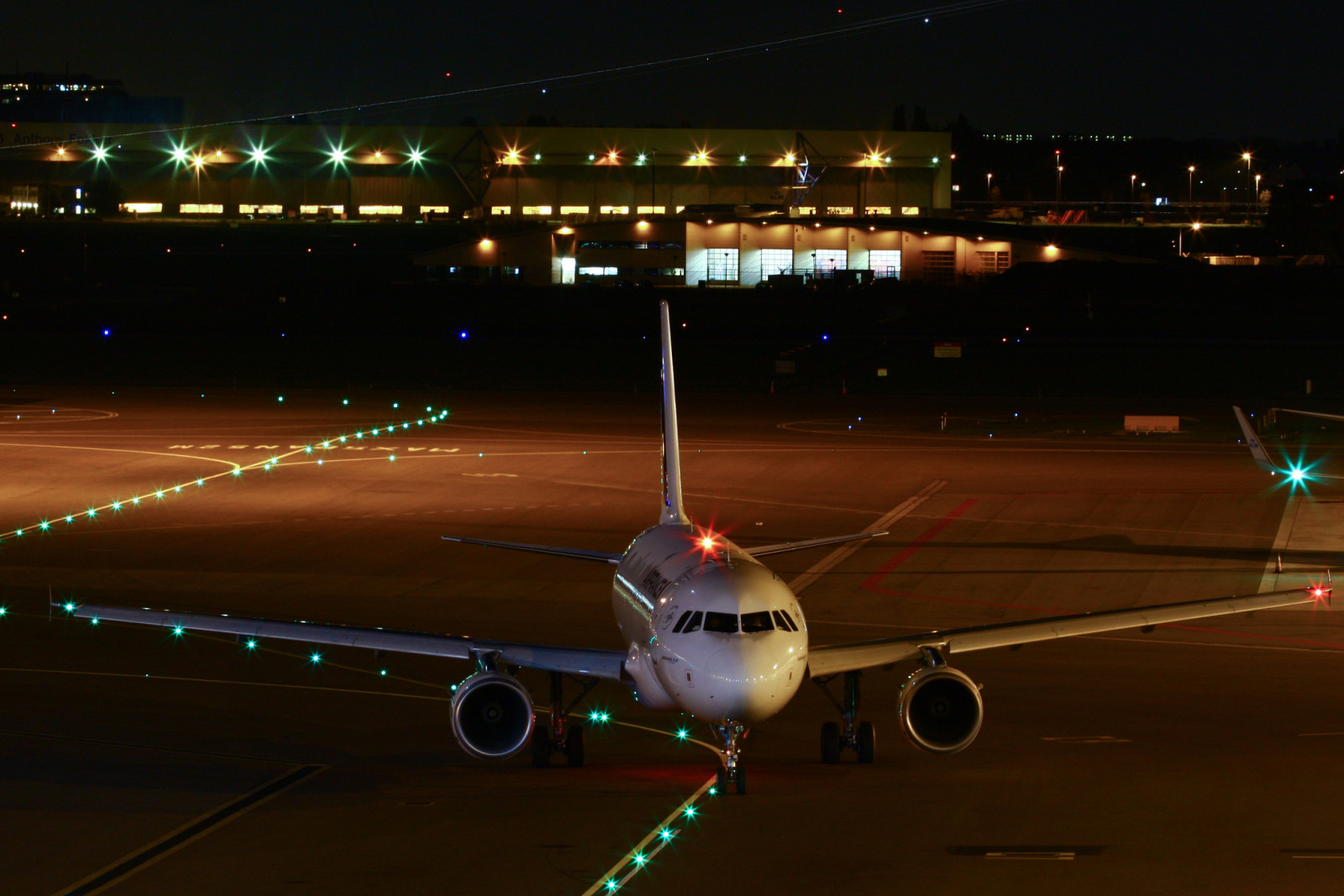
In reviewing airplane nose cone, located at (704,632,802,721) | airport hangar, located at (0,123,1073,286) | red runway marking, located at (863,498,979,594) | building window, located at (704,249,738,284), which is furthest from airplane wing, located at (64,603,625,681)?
airport hangar, located at (0,123,1073,286)

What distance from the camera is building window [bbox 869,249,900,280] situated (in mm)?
132250

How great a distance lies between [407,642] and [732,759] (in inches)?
181

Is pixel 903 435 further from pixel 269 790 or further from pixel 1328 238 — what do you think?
pixel 1328 238

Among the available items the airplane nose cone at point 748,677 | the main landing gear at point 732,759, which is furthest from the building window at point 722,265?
the airplane nose cone at point 748,677

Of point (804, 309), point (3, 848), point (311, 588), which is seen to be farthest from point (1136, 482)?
point (804, 309)

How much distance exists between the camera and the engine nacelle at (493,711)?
58.4 ft

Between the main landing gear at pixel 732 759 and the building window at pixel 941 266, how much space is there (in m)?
117

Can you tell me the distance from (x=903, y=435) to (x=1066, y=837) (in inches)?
1998

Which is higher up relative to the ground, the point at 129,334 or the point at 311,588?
the point at 129,334

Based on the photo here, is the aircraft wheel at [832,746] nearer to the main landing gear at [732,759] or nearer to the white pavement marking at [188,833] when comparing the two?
the main landing gear at [732,759]

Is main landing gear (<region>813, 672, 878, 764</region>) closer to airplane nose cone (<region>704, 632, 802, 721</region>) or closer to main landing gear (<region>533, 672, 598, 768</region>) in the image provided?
airplane nose cone (<region>704, 632, 802, 721</region>)

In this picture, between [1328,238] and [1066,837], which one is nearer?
[1066,837]

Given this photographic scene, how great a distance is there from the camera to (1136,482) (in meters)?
51.5

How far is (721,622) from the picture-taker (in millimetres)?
17172
